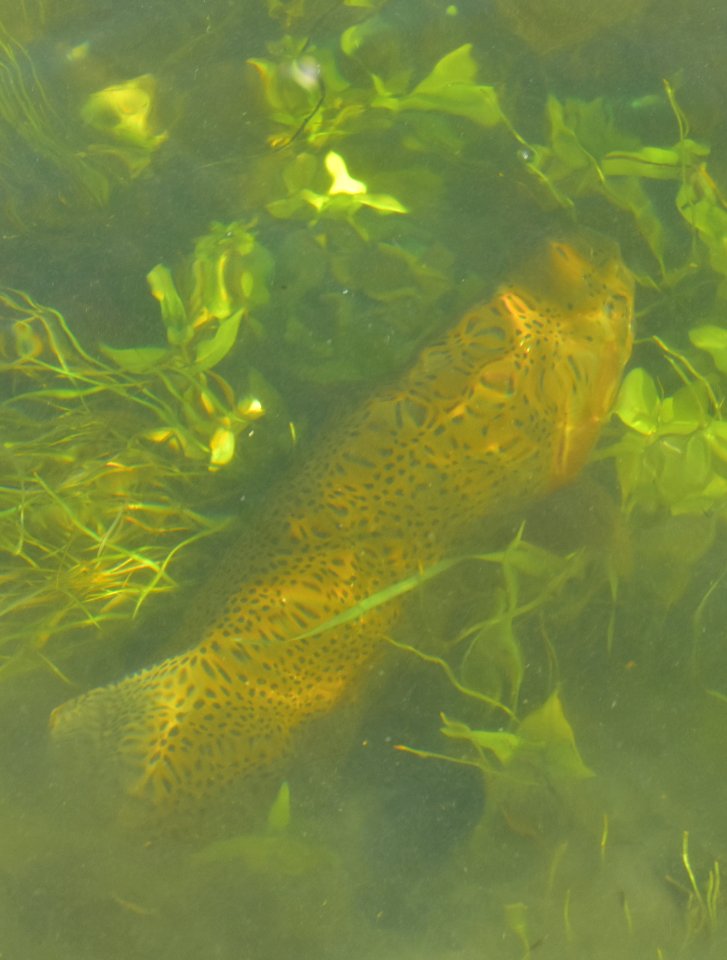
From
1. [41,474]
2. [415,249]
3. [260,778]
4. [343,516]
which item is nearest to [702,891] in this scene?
[260,778]

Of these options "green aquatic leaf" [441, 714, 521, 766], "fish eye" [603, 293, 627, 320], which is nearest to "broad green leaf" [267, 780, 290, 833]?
"green aquatic leaf" [441, 714, 521, 766]

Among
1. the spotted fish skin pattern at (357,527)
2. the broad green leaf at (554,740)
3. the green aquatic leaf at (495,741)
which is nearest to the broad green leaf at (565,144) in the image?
the spotted fish skin pattern at (357,527)

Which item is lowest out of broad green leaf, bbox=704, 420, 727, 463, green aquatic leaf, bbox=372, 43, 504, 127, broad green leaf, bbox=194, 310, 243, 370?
broad green leaf, bbox=704, 420, 727, 463

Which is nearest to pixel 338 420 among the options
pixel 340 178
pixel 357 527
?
pixel 357 527

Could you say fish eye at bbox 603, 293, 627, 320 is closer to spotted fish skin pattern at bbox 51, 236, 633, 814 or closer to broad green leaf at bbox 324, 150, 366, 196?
spotted fish skin pattern at bbox 51, 236, 633, 814

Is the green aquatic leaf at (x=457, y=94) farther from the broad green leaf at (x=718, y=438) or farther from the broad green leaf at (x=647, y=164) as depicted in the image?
the broad green leaf at (x=718, y=438)
